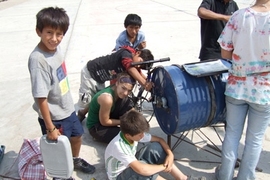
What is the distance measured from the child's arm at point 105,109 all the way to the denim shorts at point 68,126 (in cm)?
36

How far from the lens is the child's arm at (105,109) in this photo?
2740 mm

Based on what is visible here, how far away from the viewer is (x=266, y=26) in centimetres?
182

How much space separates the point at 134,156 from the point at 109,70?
124 centimetres

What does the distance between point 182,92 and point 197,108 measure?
0.18m

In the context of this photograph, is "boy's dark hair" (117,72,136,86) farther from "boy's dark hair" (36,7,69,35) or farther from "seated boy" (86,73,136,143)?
"boy's dark hair" (36,7,69,35)

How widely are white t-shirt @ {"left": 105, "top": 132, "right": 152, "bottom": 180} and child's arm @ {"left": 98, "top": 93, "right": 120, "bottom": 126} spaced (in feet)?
1.94

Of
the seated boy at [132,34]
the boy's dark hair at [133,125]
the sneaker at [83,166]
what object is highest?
the seated boy at [132,34]

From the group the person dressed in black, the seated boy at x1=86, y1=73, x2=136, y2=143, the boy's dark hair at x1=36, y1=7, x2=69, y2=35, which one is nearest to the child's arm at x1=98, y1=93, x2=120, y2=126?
the seated boy at x1=86, y1=73, x2=136, y2=143

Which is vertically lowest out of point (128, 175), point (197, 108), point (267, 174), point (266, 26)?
point (267, 174)

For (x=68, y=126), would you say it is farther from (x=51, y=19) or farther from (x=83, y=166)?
(x=51, y=19)

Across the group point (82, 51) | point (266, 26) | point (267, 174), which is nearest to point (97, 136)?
point (267, 174)

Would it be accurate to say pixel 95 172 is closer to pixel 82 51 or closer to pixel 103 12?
pixel 82 51

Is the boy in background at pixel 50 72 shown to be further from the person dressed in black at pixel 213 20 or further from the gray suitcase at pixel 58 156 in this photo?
the person dressed in black at pixel 213 20

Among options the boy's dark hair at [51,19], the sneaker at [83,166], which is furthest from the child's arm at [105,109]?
the boy's dark hair at [51,19]
